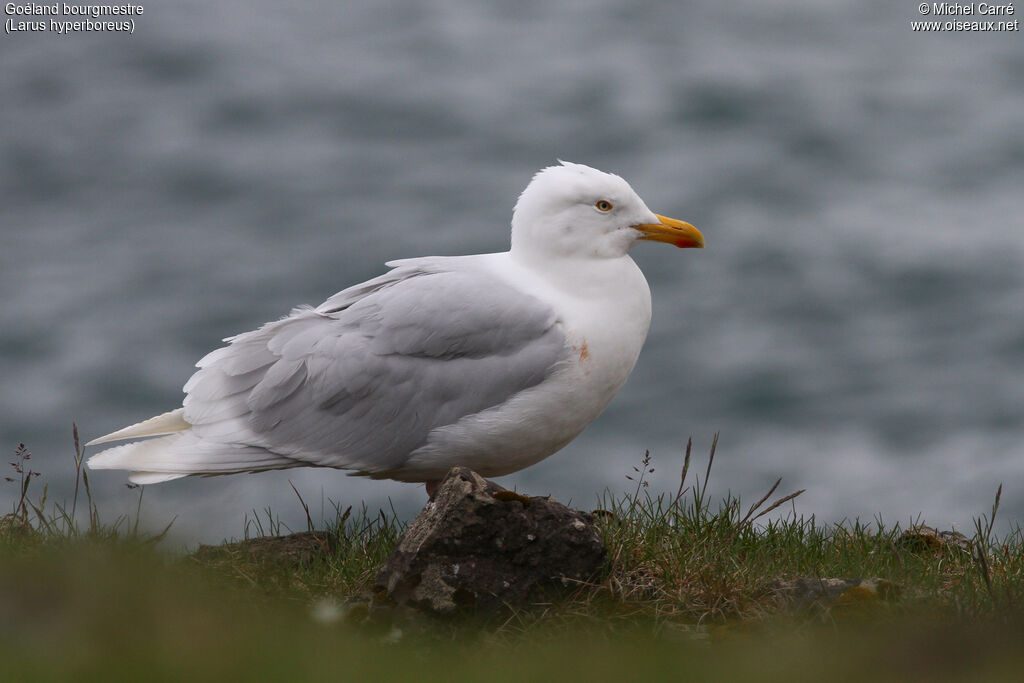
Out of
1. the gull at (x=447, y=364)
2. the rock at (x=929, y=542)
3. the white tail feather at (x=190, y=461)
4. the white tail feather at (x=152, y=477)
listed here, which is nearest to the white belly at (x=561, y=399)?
the gull at (x=447, y=364)

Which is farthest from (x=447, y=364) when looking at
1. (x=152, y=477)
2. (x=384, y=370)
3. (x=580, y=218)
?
(x=152, y=477)

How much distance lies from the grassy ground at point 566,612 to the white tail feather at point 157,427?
2.23 ft

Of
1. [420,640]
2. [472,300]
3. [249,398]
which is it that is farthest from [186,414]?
[420,640]

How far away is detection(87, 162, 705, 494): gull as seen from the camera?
7.36m

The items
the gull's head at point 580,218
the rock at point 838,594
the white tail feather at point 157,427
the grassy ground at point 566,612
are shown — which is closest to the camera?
the grassy ground at point 566,612

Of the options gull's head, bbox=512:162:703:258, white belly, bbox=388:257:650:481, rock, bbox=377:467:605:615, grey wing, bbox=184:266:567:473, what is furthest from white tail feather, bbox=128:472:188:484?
gull's head, bbox=512:162:703:258

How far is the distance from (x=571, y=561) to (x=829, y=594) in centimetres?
121

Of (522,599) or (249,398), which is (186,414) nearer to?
(249,398)

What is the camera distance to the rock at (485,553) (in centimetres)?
614

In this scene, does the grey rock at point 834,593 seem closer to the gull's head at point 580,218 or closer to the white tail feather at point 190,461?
Answer: the gull's head at point 580,218

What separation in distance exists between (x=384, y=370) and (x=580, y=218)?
1468mm

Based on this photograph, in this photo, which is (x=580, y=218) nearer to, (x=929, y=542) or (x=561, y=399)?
(x=561, y=399)

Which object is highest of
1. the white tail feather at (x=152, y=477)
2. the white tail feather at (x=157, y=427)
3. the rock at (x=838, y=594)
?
the white tail feather at (x=157, y=427)

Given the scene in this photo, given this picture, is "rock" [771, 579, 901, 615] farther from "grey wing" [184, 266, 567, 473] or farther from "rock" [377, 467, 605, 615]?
"grey wing" [184, 266, 567, 473]
